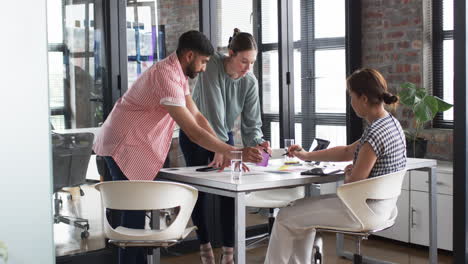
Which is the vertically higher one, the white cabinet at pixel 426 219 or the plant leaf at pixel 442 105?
the plant leaf at pixel 442 105

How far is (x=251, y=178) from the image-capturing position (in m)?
3.27

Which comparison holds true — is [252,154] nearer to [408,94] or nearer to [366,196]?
[366,196]

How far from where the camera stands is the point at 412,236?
4938mm

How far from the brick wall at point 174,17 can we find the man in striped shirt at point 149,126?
1.29 metres

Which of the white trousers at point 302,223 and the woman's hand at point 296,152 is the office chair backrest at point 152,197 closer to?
the white trousers at point 302,223

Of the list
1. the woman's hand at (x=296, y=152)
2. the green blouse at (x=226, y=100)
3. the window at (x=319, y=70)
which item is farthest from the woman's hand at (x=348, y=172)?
the window at (x=319, y=70)

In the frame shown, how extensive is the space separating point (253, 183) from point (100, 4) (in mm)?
1904

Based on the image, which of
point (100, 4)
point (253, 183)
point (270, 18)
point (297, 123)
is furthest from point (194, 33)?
point (297, 123)

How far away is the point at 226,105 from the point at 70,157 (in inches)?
42.0

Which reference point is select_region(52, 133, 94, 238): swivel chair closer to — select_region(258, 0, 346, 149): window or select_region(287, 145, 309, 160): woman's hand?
Answer: select_region(287, 145, 309, 160): woman's hand

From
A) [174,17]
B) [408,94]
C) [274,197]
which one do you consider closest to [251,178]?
[274,197]

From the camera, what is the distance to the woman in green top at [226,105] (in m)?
3.89

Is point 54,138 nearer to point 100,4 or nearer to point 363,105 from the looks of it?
point 100,4

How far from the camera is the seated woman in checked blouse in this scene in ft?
10.7
